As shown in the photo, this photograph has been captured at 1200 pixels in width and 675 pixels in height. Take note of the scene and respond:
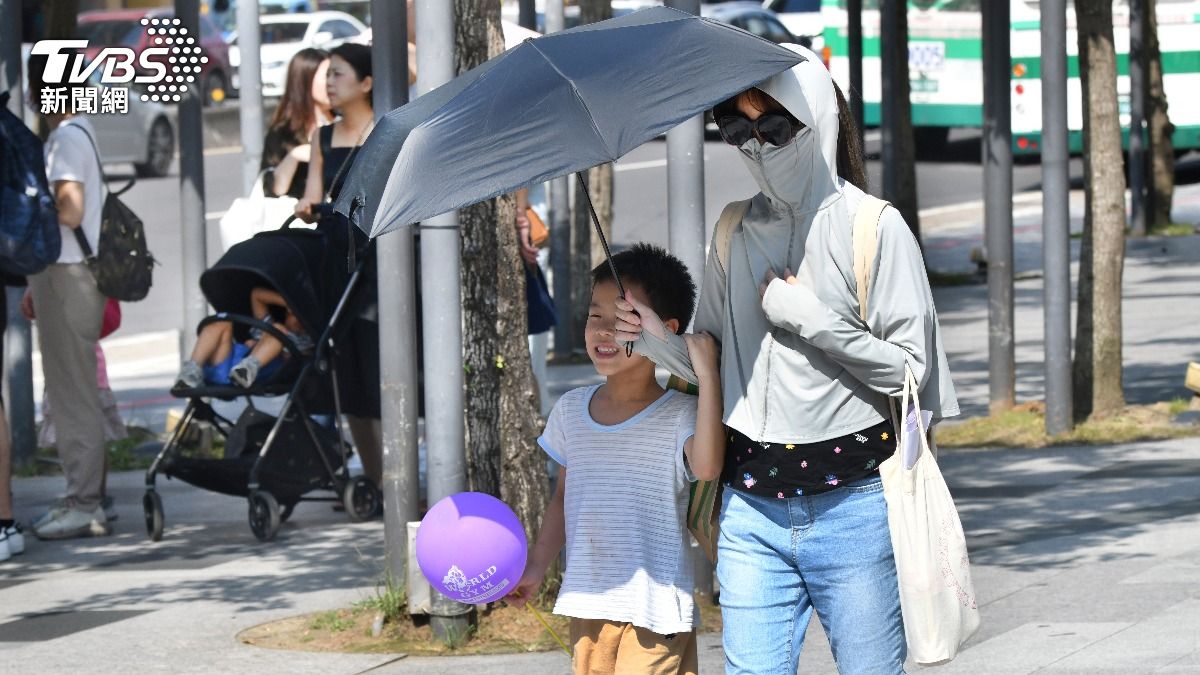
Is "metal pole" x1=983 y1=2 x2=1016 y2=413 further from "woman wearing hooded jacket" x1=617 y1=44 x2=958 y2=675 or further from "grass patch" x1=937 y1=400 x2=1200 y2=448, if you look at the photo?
"woman wearing hooded jacket" x1=617 y1=44 x2=958 y2=675

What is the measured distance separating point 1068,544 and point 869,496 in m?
4.21

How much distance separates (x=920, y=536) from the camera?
3.81 m

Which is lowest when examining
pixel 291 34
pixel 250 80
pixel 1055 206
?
pixel 1055 206

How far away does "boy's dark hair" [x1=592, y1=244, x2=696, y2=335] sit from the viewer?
4.32m

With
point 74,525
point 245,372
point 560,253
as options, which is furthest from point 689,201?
point 560,253

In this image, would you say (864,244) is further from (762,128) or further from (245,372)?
(245,372)

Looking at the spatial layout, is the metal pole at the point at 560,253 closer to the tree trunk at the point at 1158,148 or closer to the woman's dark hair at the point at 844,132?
the tree trunk at the point at 1158,148

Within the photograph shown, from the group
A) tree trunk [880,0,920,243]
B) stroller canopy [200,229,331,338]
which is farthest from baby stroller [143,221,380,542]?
tree trunk [880,0,920,243]

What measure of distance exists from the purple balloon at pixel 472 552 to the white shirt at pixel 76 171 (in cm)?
440

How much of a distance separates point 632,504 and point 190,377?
4474mm

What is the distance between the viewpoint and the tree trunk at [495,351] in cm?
665

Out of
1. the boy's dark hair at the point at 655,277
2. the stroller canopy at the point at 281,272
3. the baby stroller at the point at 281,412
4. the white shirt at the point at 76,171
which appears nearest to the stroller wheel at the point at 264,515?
the baby stroller at the point at 281,412

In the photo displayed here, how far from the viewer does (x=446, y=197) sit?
3.78 m

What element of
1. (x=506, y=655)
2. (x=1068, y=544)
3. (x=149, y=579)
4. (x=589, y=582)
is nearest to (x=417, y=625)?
(x=506, y=655)
